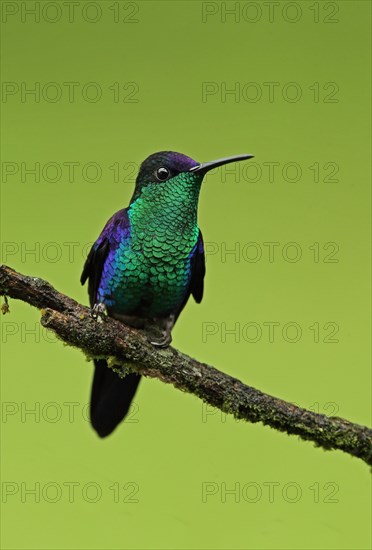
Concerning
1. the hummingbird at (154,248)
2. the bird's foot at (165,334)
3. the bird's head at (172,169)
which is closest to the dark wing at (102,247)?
the hummingbird at (154,248)

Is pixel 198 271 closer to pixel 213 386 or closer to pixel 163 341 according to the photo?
pixel 163 341

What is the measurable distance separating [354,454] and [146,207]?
4.21 feet

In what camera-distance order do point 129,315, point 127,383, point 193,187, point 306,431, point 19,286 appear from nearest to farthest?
point 19,286
point 306,431
point 193,187
point 129,315
point 127,383

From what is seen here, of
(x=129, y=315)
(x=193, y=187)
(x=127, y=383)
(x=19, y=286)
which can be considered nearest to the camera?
(x=19, y=286)

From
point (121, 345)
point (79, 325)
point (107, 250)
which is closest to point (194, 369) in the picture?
point (121, 345)

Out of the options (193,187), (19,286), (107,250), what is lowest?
(19,286)

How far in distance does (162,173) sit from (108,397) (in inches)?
43.9

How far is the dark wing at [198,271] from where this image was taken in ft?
9.47

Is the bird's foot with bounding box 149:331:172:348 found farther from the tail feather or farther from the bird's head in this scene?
the bird's head

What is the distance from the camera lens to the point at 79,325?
2.41m

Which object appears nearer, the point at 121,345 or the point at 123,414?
the point at 121,345

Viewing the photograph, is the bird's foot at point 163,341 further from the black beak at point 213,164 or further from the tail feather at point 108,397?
the black beak at point 213,164

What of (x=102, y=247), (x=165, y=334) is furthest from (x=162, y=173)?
(x=165, y=334)

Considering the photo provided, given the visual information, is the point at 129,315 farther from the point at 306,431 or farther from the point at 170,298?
the point at 306,431
